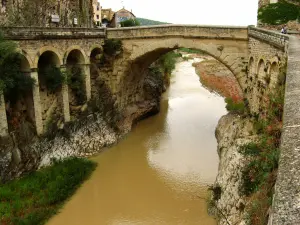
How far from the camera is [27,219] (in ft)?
36.0

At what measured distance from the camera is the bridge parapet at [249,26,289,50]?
10.8m

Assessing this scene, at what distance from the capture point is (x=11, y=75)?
1270cm

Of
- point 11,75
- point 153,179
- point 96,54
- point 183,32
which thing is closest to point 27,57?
point 11,75

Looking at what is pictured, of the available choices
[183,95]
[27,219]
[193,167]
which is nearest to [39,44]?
[27,219]

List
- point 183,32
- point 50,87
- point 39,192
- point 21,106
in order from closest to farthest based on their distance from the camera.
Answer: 1. point 39,192
2. point 21,106
3. point 50,87
4. point 183,32

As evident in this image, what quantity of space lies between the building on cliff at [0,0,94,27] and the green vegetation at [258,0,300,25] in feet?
39.8

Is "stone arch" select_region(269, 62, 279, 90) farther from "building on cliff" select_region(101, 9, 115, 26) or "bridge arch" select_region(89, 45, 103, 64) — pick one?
"building on cliff" select_region(101, 9, 115, 26)

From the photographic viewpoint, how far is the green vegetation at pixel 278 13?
18.0 m

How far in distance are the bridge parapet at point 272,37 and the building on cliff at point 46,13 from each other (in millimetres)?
12242

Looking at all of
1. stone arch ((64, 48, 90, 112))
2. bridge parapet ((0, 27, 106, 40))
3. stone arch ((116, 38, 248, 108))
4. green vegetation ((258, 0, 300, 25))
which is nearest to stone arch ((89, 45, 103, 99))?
bridge parapet ((0, 27, 106, 40))

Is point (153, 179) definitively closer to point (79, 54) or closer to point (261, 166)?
point (79, 54)

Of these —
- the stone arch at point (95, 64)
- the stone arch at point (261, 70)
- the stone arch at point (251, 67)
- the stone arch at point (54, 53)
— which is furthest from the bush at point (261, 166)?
the stone arch at point (95, 64)

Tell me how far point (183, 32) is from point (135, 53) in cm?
320

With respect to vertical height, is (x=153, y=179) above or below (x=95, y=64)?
below
